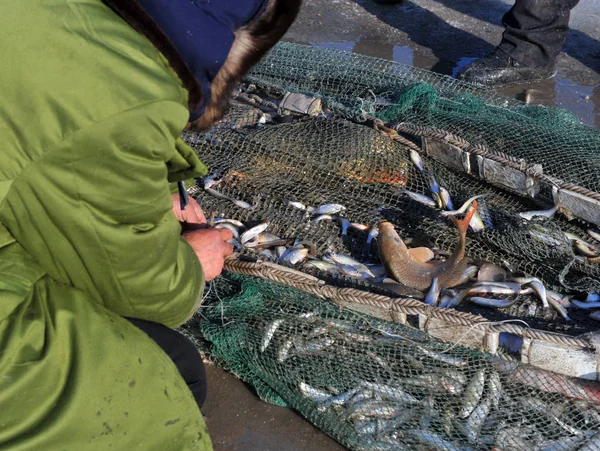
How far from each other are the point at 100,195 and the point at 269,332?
1568mm

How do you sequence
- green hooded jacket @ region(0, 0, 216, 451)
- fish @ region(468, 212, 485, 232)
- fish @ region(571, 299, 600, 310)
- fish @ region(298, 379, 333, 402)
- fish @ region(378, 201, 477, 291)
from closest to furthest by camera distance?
green hooded jacket @ region(0, 0, 216, 451) < fish @ region(298, 379, 333, 402) < fish @ region(571, 299, 600, 310) < fish @ region(378, 201, 477, 291) < fish @ region(468, 212, 485, 232)

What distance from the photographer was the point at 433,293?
3568 mm

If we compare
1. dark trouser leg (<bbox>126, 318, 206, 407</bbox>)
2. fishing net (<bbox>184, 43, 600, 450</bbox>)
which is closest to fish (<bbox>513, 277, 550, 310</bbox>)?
fishing net (<bbox>184, 43, 600, 450</bbox>)

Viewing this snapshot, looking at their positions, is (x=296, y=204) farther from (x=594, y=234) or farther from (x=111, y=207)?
(x=111, y=207)

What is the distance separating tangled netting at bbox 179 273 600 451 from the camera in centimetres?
292

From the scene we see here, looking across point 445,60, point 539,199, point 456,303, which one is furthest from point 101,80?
point 445,60

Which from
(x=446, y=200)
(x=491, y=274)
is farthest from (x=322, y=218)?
(x=491, y=274)

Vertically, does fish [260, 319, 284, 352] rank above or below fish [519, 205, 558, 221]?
below

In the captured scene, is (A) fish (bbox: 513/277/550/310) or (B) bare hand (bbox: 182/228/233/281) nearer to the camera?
(B) bare hand (bbox: 182/228/233/281)

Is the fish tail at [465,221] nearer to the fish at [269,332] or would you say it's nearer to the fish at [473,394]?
the fish at [473,394]

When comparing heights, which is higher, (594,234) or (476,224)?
(594,234)

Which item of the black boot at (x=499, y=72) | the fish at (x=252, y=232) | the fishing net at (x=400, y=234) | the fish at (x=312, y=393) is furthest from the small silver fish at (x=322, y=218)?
the black boot at (x=499, y=72)

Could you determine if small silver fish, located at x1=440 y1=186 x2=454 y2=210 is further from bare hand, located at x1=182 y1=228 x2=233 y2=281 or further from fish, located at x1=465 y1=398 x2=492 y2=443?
bare hand, located at x1=182 y1=228 x2=233 y2=281

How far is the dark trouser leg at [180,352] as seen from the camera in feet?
7.66
